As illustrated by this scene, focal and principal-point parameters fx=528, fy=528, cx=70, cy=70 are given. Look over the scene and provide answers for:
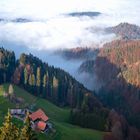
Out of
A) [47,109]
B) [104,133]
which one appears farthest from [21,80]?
[104,133]

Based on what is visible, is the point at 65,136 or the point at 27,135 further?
the point at 65,136

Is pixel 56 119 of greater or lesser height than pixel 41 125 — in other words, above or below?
below

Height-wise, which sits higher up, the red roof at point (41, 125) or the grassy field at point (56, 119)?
the red roof at point (41, 125)

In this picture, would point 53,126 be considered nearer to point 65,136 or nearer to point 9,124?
point 65,136

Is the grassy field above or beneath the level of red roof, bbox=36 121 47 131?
beneath

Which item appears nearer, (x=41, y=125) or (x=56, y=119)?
(x=41, y=125)

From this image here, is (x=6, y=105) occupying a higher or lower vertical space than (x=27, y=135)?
lower

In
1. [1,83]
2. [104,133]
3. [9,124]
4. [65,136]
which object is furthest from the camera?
[1,83]

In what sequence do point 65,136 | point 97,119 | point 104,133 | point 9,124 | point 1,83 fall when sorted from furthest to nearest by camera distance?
point 1,83 < point 97,119 < point 104,133 < point 65,136 < point 9,124
